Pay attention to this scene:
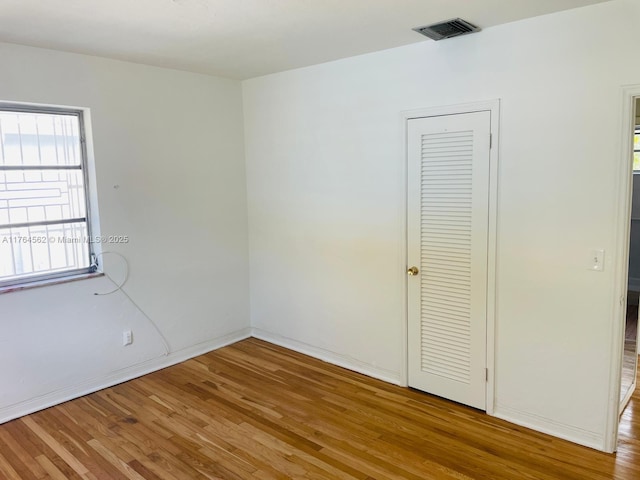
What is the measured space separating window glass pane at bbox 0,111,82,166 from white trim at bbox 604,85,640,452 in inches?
143

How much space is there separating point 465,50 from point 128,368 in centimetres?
352

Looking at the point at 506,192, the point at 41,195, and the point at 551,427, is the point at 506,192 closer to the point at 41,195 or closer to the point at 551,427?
the point at 551,427

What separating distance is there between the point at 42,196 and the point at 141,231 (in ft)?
2.48

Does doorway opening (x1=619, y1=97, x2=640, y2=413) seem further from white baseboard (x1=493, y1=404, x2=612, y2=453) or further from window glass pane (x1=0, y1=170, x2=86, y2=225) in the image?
window glass pane (x1=0, y1=170, x2=86, y2=225)

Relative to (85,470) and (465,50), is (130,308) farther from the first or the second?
(465,50)

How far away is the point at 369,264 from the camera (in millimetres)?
3762

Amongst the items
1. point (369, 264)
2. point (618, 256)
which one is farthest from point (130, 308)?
point (618, 256)

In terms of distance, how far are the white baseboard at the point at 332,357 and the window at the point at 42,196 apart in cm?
178

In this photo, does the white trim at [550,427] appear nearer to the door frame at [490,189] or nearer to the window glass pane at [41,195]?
the door frame at [490,189]

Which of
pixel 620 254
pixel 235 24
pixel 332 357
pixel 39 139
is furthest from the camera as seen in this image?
pixel 332 357

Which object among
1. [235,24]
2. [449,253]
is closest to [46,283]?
[235,24]

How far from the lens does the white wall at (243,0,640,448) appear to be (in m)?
2.63

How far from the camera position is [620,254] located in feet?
8.48

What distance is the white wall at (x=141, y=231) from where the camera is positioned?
330 cm
